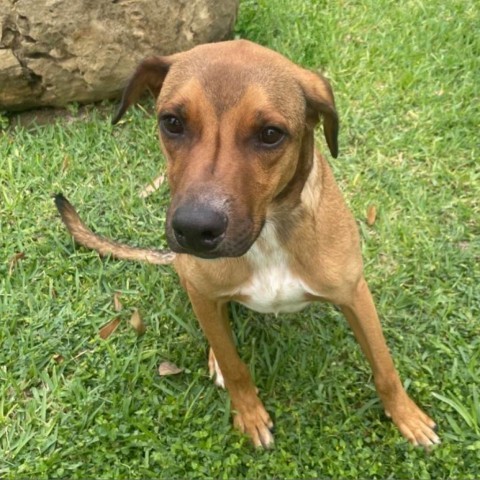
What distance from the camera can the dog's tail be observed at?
161 inches

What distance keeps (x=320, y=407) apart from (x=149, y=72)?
76.3 inches

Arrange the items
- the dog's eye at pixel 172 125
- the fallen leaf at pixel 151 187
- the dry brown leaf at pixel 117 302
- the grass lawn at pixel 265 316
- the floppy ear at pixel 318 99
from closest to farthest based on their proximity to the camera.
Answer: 1. the dog's eye at pixel 172 125
2. the floppy ear at pixel 318 99
3. the grass lawn at pixel 265 316
4. the dry brown leaf at pixel 117 302
5. the fallen leaf at pixel 151 187

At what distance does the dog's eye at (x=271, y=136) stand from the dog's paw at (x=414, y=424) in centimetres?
159

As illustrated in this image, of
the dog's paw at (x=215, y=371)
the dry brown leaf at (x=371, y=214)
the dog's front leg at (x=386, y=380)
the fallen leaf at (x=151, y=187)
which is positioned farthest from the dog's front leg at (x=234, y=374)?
the fallen leaf at (x=151, y=187)

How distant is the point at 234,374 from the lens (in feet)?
10.7

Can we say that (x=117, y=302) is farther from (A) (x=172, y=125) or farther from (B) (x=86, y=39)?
(B) (x=86, y=39)

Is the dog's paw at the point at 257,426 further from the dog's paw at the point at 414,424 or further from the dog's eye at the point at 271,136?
the dog's eye at the point at 271,136

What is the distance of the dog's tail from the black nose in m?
1.76

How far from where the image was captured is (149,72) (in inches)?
114

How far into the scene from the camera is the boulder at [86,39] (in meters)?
4.87

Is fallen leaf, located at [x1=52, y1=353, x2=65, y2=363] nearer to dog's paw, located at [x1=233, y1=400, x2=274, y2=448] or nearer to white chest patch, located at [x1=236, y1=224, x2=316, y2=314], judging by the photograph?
dog's paw, located at [x1=233, y1=400, x2=274, y2=448]

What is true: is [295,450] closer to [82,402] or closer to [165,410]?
[165,410]

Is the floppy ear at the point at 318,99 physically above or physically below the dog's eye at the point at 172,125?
above

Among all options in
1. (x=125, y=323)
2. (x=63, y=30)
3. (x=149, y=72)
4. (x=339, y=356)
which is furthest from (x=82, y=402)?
(x=63, y=30)
